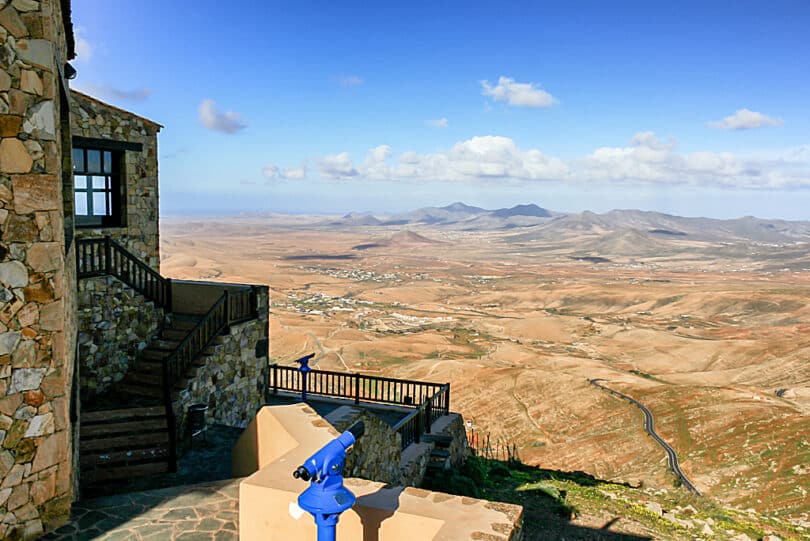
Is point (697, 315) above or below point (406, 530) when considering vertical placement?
below

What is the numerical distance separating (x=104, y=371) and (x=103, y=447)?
2.87m

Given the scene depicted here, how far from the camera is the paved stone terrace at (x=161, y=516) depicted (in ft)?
24.1

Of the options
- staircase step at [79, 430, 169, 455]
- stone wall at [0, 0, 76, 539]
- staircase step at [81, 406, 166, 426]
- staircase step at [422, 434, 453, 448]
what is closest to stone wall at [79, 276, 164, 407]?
staircase step at [81, 406, 166, 426]

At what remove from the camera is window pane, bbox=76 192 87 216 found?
1407 cm

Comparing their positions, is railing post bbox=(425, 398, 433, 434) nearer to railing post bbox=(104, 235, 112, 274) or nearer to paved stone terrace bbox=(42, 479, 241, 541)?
paved stone terrace bbox=(42, 479, 241, 541)

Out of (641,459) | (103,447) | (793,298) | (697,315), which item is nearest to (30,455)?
(103,447)

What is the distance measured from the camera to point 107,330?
12703 millimetres

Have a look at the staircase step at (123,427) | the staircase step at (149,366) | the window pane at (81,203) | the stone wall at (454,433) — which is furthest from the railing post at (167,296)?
the stone wall at (454,433)

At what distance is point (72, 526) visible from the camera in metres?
7.36

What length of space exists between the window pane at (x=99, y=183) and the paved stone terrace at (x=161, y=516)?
868 cm

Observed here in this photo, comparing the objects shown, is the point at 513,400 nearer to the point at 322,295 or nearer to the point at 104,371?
the point at 104,371

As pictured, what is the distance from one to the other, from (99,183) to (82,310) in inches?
156

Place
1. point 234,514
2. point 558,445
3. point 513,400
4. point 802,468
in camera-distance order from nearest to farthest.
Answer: point 234,514
point 802,468
point 558,445
point 513,400

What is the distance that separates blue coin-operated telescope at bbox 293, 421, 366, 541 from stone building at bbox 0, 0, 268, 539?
3652 mm
